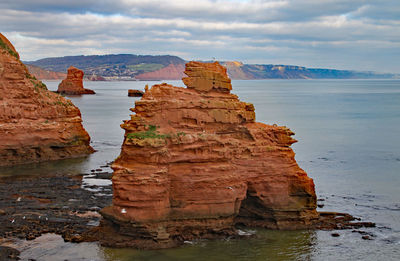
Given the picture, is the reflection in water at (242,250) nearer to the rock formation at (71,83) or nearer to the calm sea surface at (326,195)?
the calm sea surface at (326,195)

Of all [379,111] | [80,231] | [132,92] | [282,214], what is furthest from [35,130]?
[132,92]

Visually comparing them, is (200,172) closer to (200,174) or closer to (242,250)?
(200,174)

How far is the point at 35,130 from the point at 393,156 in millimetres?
38970

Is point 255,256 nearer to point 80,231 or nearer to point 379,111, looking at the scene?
point 80,231

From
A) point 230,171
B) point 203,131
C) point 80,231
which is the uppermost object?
point 203,131

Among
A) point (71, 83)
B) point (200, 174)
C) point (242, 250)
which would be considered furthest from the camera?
point (71, 83)

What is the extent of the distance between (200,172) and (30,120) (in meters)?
30.1

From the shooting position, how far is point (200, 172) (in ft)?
93.8

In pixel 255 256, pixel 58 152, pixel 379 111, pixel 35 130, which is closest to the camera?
pixel 255 256

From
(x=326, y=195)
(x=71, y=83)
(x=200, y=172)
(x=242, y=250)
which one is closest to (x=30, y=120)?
(x=200, y=172)

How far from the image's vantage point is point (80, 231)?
3053 cm

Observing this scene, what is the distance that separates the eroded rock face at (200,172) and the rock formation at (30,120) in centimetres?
2505

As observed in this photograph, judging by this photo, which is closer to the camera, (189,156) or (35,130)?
(189,156)

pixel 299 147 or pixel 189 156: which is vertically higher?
pixel 189 156
